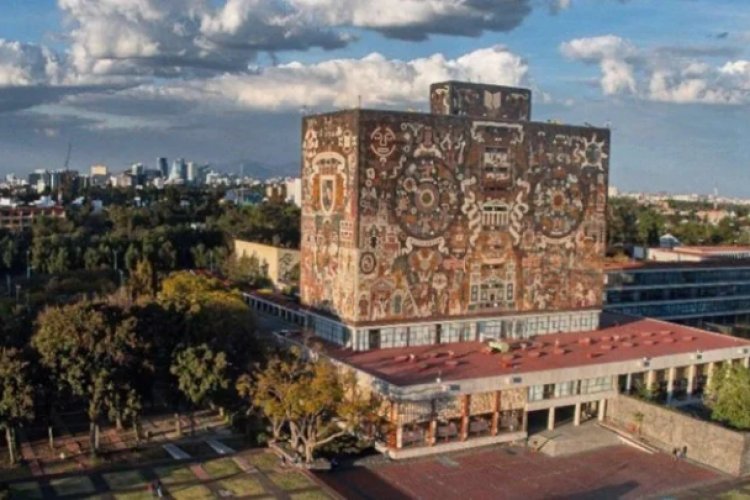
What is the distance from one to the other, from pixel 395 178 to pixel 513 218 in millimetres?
8544

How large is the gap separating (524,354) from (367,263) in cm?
1041

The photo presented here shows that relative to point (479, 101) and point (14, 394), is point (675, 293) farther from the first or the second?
point (14, 394)

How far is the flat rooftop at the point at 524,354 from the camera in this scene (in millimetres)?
39906

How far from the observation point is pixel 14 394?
3244cm

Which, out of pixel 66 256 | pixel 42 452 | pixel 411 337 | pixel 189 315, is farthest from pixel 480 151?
pixel 66 256

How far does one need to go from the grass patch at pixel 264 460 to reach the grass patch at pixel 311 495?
3058mm

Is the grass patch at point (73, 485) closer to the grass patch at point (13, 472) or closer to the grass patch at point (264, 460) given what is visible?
the grass patch at point (13, 472)

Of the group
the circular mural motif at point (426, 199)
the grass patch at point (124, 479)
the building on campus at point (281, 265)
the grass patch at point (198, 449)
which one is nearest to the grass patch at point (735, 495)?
the circular mural motif at point (426, 199)

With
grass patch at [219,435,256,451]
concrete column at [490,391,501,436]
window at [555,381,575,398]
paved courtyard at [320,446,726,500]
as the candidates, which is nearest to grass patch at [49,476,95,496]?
grass patch at [219,435,256,451]

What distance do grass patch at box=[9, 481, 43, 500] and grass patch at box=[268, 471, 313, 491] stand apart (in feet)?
30.2

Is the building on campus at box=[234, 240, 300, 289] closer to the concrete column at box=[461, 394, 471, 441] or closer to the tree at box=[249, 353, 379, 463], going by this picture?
the concrete column at box=[461, 394, 471, 441]

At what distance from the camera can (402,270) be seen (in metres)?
43.7

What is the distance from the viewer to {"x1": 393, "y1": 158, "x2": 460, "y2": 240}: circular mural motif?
142 feet

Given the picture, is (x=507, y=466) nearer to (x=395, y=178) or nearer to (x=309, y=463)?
(x=309, y=463)
